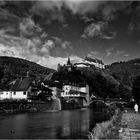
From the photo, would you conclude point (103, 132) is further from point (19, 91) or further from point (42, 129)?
point (19, 91)

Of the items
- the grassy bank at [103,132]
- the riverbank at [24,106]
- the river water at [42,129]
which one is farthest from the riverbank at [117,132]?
the riverbank at [24,106]

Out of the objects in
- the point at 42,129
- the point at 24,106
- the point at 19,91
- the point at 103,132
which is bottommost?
the point at 42,129

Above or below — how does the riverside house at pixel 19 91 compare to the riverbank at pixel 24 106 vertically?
above

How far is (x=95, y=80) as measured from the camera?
6649 inches

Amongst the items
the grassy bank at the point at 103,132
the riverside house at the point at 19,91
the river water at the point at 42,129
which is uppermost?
the riverside house at the point at 19,91

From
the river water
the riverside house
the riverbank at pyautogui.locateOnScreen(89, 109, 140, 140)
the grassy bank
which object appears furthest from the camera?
the riverside house

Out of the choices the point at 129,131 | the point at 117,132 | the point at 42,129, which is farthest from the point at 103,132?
the point at 42,129

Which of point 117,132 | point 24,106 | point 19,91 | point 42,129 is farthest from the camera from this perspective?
point 19,91

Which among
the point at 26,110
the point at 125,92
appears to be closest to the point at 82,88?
the point at 125,92

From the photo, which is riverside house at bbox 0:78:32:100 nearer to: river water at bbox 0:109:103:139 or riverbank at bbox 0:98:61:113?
riverbank at bbox 0:98:61:113

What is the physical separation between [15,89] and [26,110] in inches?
522

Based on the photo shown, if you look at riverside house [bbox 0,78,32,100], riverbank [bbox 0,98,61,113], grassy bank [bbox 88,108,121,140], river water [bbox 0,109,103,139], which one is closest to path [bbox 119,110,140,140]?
grassy bank [bbox 88,108,121,140]

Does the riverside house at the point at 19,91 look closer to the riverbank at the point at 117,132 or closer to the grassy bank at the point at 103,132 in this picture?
the grassy bank at the point at 103,132

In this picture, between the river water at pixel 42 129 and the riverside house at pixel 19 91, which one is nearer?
the river water at pixel 42 129
